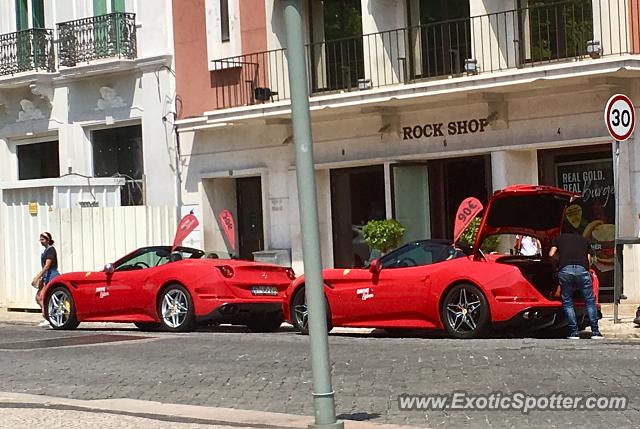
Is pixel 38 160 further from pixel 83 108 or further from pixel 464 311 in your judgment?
pixel 464 311

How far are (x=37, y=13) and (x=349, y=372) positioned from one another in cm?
2245

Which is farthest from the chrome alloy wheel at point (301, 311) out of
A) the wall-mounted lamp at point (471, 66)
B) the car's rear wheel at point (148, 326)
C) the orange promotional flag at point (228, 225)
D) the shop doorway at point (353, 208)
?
the orange promotional flag at point (228, 225)

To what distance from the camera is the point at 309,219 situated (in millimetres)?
9406

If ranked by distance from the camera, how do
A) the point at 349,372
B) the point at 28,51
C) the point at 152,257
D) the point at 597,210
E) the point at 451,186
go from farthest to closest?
the point at 28,51 < the point at 451,186 < the point at 597,210 < the point at 152,257 < the point at 349,372

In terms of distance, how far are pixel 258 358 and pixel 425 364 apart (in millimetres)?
2366

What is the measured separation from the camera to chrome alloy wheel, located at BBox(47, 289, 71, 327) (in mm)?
23609

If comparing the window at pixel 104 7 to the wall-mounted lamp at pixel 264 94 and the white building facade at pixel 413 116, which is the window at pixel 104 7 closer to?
the white building facade at pixel 413 116

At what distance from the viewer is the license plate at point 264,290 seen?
848 inches

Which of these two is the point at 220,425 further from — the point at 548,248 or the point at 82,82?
the point at 82,82

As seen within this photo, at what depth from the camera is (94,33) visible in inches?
1278

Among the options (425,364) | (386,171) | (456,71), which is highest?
(456,71)

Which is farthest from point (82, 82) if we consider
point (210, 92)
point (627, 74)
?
point (627, 74)

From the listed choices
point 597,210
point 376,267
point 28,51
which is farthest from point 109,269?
point 28,51

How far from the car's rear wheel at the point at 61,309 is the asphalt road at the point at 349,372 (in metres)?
3.52
